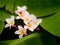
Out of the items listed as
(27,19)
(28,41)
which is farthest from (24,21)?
(28,41)

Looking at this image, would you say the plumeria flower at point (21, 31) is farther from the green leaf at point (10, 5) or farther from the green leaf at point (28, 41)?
the green leaf at point (10, 5)

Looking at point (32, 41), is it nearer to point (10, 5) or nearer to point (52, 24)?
→ point (52, 24)

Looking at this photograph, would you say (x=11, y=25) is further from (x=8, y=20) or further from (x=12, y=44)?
(x=12, y=44)

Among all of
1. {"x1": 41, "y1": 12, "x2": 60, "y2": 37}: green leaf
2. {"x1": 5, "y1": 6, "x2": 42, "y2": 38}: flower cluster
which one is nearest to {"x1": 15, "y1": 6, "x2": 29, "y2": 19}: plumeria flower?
{"x1": 5, "y1": 6, "x2": 42, "y2": 38}: flower cluster


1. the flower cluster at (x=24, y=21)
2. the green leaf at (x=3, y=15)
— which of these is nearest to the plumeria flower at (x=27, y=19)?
the flower cluster at (x=24, y=21)

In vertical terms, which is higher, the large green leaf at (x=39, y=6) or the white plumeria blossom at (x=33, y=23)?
the large green leaf at (x=39, y=6)

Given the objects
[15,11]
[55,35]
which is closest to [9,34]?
[15,11]
